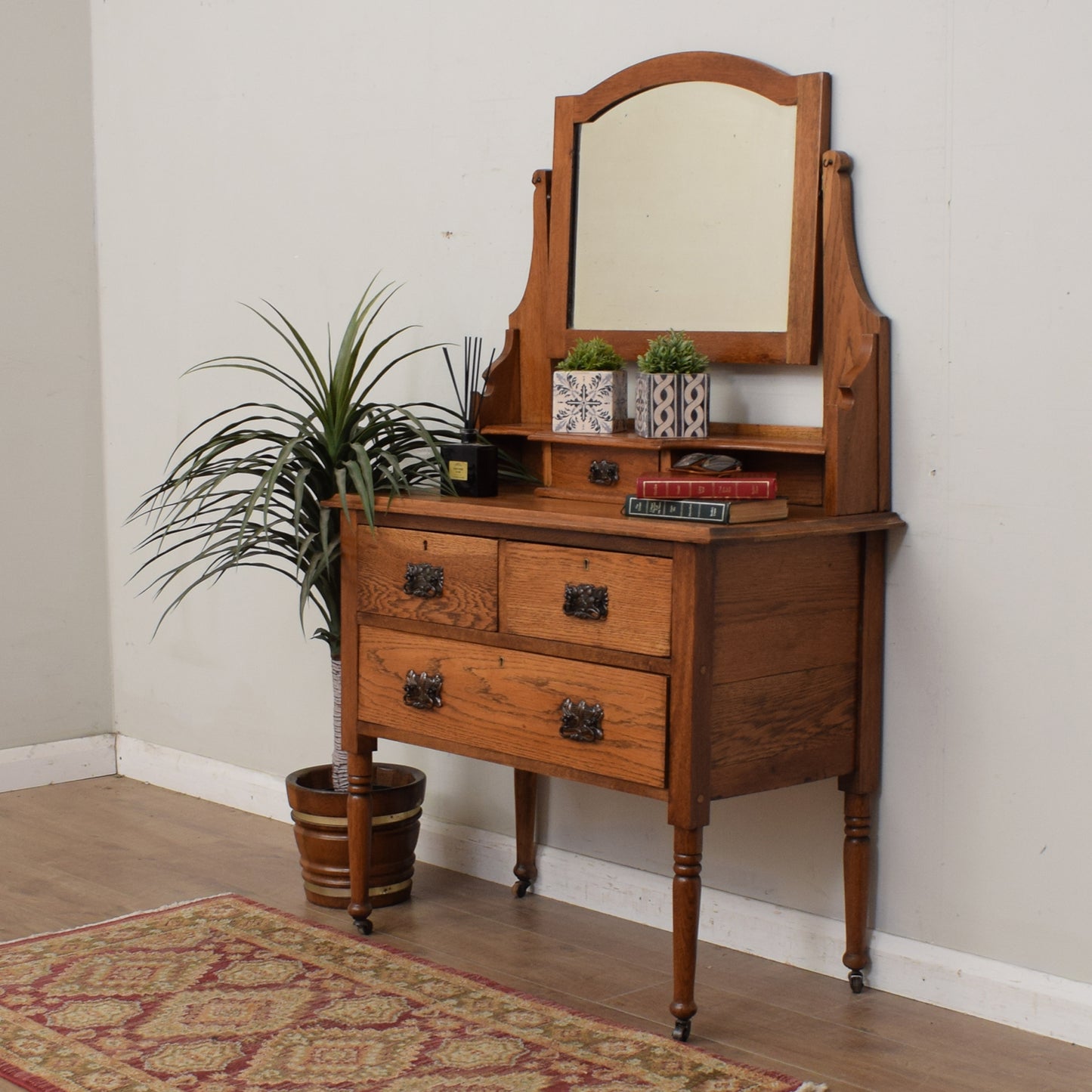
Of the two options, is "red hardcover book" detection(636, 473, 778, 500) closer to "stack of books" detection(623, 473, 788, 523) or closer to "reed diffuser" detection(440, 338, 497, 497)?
"stack of books" detection(623, 473, 788, 523)

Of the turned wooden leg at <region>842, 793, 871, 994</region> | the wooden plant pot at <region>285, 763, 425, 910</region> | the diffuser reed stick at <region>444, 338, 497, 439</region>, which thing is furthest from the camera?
the wooden plant pot at <region>285, 763, 425, 910</region>

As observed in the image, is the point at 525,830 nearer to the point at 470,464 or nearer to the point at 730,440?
the point at 470,464

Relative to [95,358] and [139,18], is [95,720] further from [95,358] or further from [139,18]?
[139,18]

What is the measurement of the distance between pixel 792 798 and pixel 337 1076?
100cm

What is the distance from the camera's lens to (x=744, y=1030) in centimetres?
251

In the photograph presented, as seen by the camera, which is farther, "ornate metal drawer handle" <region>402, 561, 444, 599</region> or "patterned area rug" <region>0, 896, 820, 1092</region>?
"ornate metal drawer handle" <region>402, 561, 444, 599</region>

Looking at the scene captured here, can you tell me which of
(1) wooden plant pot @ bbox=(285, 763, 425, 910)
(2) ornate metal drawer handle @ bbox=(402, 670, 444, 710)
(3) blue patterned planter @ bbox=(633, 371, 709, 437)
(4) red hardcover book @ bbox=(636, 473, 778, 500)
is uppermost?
(3) blue patterned planter @ bbox=(633, 371, 709, 437)

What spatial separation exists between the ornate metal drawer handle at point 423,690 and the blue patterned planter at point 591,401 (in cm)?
54

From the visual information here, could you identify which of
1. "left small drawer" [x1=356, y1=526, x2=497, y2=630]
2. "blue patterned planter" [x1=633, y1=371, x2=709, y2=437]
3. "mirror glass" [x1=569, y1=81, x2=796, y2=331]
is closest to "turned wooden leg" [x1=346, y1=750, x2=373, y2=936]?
"left small drawer" [x1=356, y1=526, x2=497, y2=630]

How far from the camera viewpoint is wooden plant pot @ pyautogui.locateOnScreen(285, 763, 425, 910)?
3.12 m

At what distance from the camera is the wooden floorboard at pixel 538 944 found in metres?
2.38

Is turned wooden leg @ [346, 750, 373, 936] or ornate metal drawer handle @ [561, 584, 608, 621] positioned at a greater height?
ornate metal drawer handle @ [561, 584, 608, 621]

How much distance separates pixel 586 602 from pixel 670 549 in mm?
201

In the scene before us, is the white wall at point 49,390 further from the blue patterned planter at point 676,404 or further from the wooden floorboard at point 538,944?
the blue patterned planter at point 676,404
